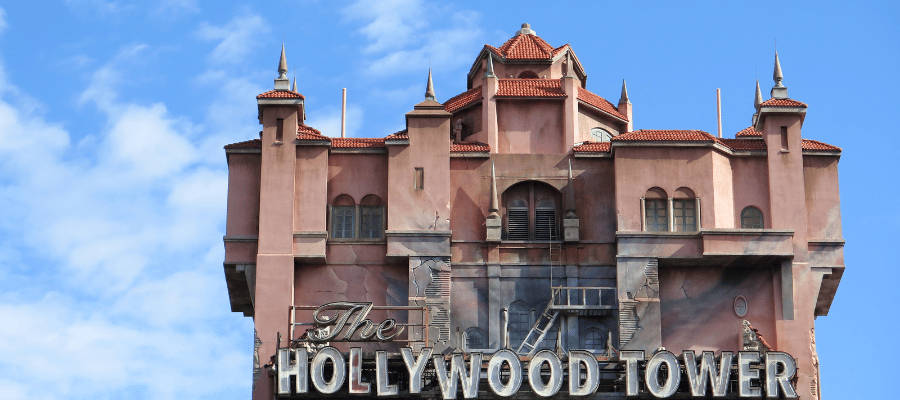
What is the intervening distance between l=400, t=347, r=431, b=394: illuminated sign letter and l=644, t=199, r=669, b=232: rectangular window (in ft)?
35.7

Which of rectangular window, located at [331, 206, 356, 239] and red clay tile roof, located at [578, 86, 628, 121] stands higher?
red clay tile roof, located at [578, 86, 628, 121]

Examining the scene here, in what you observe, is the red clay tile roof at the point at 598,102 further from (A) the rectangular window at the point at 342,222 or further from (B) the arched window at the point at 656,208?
(A) the rectangular window at the point at 342,222

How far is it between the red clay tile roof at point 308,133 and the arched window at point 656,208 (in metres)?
12.8

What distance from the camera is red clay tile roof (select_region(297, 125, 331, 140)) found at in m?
70.9

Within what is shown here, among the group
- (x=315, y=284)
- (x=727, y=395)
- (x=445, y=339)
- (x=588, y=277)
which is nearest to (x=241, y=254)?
(x=315, y=284)

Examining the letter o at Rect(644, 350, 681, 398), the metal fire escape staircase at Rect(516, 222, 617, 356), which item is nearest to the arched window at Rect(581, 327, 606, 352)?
the metal fire escape staircase at Rect(516, 222, 617, 356)

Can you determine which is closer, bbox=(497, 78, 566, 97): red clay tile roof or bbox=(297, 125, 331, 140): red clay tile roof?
bbox=(297, 125, 331, 140): red clay tile roof

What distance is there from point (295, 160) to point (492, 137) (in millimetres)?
8230

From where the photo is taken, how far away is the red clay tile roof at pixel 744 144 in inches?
2825

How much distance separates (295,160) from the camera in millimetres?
70562

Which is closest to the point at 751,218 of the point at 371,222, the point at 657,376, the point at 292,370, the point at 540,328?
the point at 657,376

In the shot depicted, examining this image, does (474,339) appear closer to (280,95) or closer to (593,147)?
(593,147)

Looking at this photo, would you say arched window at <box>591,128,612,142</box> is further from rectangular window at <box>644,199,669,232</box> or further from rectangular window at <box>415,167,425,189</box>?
rectangular window at <box>415,167,425,189</box>

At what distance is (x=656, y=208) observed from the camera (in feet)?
231
